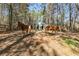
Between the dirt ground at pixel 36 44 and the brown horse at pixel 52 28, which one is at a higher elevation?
the brown horse at pixel 52 28

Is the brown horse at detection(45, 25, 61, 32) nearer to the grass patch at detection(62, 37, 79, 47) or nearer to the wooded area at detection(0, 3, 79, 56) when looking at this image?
the wooded area at detection(0, 3, 79, 56)

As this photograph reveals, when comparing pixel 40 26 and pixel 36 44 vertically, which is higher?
pixel 40 26

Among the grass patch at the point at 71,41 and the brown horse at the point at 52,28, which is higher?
the brown horse at the point at 52,28

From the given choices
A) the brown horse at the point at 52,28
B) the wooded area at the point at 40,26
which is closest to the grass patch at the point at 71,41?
the wooded area at the point at 40,26

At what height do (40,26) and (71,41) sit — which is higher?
(40,26)

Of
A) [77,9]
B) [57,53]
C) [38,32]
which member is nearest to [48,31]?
[38,32]

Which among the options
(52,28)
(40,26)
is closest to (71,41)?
(52,28)

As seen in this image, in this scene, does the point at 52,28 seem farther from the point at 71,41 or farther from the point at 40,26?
the point at 71,41

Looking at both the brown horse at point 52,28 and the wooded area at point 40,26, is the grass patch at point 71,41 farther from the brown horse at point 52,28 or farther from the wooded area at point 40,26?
the brown horse at point 52,28

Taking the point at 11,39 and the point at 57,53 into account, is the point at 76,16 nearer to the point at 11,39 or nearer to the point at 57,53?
the point at 57,53

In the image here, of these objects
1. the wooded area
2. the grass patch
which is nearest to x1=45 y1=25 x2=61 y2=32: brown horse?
the wooded area

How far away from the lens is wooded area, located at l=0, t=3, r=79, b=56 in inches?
70.6

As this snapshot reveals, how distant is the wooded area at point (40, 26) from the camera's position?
1794mm

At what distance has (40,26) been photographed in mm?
1814
